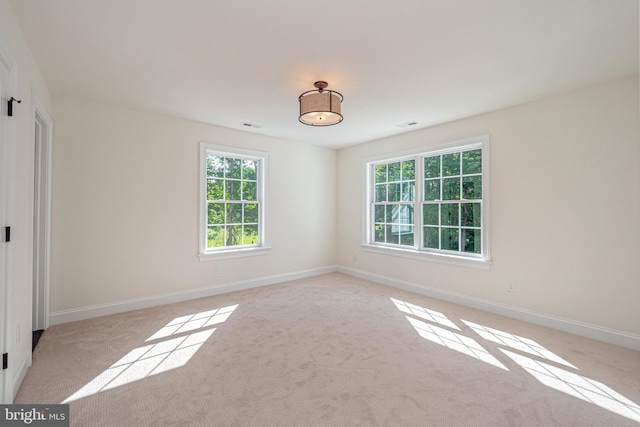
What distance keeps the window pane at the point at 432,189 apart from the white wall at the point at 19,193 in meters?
4.70

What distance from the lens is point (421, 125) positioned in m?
4.53

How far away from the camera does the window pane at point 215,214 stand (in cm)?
464

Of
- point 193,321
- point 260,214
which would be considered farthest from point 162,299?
point 260,214

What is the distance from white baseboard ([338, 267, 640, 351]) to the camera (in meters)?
2.93

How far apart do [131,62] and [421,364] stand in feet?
12.3

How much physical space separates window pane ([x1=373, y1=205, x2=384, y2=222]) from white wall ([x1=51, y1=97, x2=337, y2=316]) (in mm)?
2264

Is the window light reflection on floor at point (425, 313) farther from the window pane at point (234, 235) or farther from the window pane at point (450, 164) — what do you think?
the window pane at point (234, 235)

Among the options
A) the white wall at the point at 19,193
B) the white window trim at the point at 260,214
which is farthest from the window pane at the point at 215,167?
the white wall at the point at 19,193

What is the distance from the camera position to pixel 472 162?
419 centimetres

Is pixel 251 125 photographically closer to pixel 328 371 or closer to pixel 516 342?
pixel 328 371

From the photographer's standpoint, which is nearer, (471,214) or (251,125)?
(471,214)

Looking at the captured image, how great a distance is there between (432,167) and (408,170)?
17.7 inches

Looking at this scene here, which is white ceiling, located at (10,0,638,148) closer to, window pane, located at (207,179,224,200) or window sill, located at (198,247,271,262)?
window pane, located at (207,179,224,200)

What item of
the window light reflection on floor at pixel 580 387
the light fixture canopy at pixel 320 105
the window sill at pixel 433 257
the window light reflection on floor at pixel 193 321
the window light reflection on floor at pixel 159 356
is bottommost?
the window light reflection on floor at pixel 580 387
